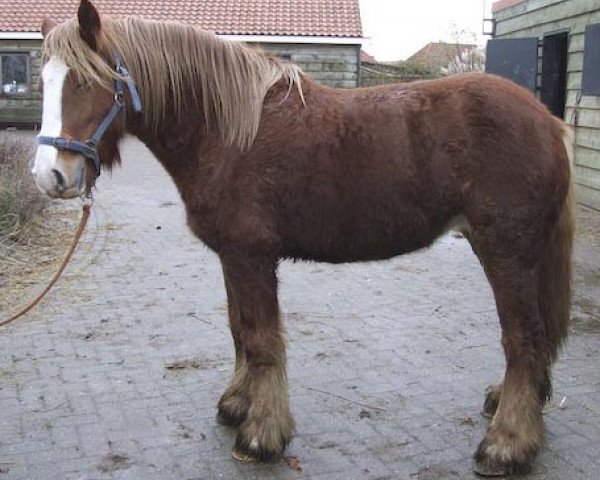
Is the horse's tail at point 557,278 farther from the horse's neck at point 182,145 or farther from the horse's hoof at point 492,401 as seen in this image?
the horse's neck at point 182,145

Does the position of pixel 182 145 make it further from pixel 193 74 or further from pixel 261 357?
pixel 261 357

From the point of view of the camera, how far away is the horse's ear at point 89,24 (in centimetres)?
264

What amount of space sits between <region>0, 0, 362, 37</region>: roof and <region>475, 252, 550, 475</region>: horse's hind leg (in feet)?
59.0

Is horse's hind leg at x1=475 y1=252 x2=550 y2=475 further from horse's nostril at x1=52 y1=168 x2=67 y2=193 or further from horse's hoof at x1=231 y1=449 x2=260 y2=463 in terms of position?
horse's nostril at x1=52 y1=168 x2=67 y2=193

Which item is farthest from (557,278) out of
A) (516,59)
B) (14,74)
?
(14,74)

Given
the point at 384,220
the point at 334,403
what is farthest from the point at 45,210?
the point at 384,220

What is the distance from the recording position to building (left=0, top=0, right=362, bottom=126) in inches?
785

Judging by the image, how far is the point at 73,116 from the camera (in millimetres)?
2699

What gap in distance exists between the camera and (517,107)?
2.90m

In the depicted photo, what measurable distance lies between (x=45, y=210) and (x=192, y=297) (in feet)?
12.9

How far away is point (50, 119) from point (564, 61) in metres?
10.1

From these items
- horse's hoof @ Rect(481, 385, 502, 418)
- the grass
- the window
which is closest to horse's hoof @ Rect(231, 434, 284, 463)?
horse's hoof @ Rect(481, 385, 502, 418)

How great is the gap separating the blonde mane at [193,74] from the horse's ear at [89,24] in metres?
→ 0.08

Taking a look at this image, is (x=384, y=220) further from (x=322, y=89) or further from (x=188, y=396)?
(x=188, y=396)
